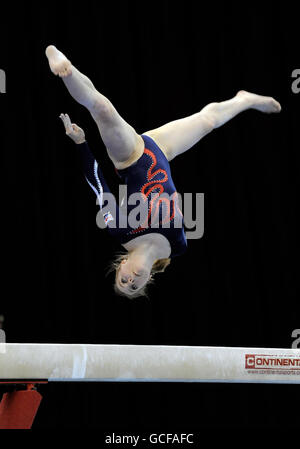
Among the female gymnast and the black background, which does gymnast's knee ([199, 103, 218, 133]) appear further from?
the black background

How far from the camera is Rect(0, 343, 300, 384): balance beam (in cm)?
→ 290

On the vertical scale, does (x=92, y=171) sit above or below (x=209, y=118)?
below

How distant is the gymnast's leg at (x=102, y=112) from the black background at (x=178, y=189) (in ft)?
4.70

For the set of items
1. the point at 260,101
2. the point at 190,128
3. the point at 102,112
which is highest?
the point at 260,101

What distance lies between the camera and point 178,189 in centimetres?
503

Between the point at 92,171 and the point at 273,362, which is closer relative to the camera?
the point at 273,362

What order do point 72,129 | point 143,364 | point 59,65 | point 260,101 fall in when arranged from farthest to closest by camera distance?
point 260,101 < point 72,129 < point 143,364 < point 59,65

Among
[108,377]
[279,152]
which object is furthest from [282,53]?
[108,377]

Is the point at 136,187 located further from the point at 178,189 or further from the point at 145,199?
the point at 178,189

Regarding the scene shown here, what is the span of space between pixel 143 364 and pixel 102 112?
129 centimetres

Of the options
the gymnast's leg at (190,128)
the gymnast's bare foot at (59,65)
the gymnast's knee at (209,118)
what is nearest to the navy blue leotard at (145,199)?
the gymnast's leg at (190,128)

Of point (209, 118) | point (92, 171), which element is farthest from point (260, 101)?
point (92, 171)

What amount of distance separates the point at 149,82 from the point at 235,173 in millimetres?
1065
